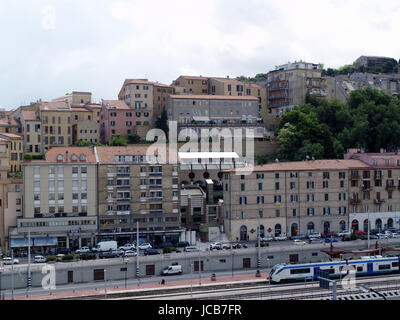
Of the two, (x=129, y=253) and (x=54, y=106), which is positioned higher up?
(x=54, y=106)

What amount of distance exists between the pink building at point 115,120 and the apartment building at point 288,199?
28.8m

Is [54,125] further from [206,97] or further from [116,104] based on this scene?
[206,97]

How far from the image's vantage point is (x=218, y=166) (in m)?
82.2

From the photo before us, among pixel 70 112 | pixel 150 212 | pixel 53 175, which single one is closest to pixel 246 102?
pixel 70 112

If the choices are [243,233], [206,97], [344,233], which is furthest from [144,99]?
[344,233]

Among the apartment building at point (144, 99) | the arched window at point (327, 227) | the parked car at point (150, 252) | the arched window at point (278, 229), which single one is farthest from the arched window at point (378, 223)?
the apartment building at point (144, 99)

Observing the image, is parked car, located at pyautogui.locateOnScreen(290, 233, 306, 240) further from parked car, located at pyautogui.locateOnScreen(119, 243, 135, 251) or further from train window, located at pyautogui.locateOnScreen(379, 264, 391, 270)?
parked car, located at pyautogui.locateOnScreen(119, 243, 135, 251)

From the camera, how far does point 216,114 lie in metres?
98.3

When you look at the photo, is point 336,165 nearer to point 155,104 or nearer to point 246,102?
point 246,102

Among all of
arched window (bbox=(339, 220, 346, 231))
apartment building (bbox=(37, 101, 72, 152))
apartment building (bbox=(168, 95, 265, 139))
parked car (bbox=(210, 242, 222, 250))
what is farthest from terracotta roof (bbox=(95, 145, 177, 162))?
arched window (bbox=(339, 220, 346, 231))

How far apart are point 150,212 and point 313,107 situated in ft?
147

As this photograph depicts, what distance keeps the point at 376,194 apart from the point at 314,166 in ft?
30.9

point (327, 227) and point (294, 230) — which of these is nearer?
point (294, 230)
